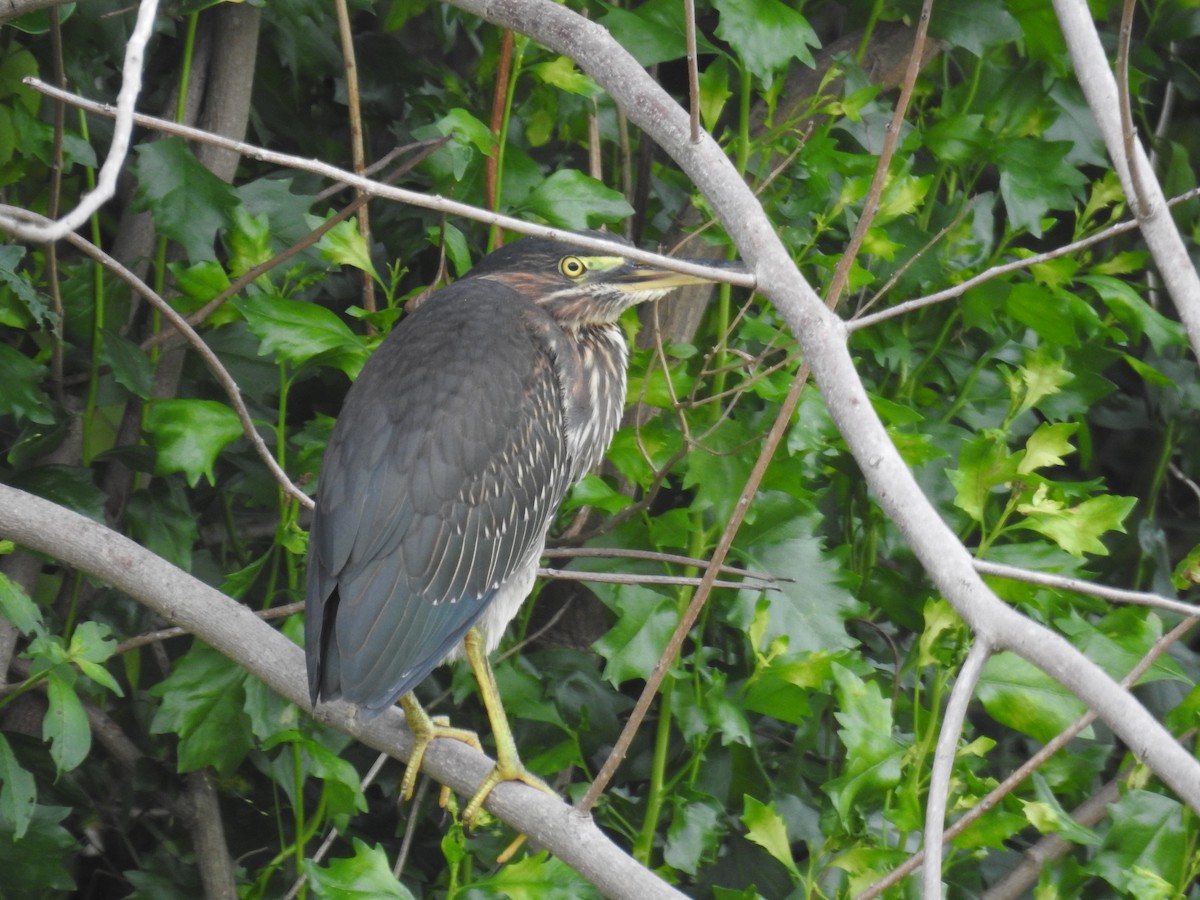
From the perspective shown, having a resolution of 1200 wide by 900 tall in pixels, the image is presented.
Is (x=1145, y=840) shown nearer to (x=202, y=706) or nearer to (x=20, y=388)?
(x=202, y=706)

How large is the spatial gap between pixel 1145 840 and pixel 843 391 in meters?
1.14

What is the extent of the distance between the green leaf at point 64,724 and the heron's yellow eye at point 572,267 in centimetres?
104

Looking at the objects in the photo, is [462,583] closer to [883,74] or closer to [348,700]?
[348,700]

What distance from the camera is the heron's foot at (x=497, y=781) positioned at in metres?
1.88

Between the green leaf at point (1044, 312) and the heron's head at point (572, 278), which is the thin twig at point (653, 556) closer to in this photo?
the heron's head at point (572, 278)

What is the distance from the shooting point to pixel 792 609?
2.14 meters

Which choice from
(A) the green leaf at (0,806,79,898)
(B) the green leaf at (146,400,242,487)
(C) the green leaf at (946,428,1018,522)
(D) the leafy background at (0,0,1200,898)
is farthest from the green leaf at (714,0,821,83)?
(A) the green leaf at (0,806,79,898)

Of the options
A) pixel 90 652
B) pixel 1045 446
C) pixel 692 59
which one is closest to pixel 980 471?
pixel 1045 446

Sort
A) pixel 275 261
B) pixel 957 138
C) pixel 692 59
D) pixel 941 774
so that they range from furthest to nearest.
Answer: pixel 957 138, pixel 275 261, pixel 692 59, pixel 941 774

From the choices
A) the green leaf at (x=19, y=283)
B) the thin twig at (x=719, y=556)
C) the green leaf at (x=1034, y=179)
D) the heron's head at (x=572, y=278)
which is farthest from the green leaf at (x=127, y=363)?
the green leaf at (x=1034, y=179)

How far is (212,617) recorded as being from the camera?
1.84 meters

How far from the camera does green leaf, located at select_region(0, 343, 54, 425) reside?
81.6 inches

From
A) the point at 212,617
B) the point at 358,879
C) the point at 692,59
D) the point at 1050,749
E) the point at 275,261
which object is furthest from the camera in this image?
the point at 275,261

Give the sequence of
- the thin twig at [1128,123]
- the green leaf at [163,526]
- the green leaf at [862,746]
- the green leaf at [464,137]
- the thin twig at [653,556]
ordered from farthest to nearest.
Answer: the green leaf at [163,526], the green leaf at [464,137], the thin twig at [653,556], the green leaf at [862,746], the thin twig at [1128,123]
